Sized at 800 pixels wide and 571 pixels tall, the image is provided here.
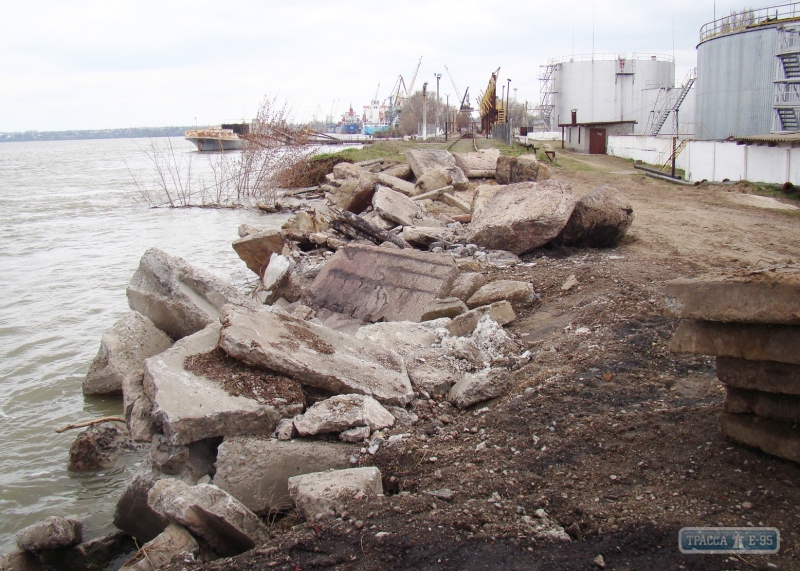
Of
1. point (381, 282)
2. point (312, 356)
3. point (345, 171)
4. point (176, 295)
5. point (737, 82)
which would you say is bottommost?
point (312, 356)

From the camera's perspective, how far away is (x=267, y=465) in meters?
3.68

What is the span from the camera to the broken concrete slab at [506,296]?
20.9 ft

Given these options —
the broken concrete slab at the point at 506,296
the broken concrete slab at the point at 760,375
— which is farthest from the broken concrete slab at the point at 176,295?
the broken concrete slab at the point at 760,375

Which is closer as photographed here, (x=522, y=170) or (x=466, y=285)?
(x=466, y=285)

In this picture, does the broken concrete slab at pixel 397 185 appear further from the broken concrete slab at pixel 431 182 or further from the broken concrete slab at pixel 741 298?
the broken concrete slab at pixel 741 298

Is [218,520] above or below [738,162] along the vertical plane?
below

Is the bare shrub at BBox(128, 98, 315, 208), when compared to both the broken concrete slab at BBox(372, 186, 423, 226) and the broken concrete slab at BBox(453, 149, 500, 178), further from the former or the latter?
the broken concrete slab at BBox(372, 186, 423, 226)

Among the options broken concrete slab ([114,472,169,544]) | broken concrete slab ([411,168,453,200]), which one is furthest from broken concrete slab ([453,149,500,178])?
broken concrete slab ([114,472,169,544])

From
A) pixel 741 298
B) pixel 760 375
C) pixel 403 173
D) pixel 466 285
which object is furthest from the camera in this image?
pixel 403 173

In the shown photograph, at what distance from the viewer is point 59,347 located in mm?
7527

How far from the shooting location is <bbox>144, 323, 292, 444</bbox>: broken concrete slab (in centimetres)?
380

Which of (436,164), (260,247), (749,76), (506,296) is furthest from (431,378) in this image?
(749,76)

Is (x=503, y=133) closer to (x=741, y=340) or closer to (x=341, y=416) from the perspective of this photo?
(x=341, y=416)

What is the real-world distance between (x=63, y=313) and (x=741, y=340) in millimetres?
8764
